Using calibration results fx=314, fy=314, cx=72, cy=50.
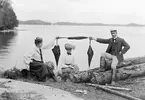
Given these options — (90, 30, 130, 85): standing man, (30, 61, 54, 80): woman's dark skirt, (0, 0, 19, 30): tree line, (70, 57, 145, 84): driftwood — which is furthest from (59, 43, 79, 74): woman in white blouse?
(0, 0, 19, 30): tree line

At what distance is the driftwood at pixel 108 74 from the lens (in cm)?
1017

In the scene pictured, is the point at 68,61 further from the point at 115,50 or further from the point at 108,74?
the point at 115,50

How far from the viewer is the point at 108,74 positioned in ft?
33.8

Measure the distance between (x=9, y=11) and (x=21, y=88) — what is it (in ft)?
314

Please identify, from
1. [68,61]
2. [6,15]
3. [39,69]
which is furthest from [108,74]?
[6,15]

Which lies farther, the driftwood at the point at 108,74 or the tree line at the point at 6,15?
the tree line at the point at 6,15

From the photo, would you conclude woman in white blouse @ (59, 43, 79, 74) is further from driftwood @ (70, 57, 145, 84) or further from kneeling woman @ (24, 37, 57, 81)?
kneeling woman @ (24, 37, 57, 81)

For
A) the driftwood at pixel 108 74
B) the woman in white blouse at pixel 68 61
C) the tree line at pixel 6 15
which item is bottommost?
the driftwood at pixel 108 74

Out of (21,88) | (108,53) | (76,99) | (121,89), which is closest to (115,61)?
(108,53)

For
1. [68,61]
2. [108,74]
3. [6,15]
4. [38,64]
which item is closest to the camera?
[38,64]

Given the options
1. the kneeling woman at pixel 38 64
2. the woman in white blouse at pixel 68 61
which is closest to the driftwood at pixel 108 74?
the woman in white blouse at pixel 68 61

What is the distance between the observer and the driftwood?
1017cm

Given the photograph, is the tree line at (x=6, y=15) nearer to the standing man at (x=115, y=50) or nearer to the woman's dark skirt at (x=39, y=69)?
the woman's dark skirt at (x=39, y=69)

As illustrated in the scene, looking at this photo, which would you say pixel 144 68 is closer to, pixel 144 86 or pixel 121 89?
pixel 144 86
